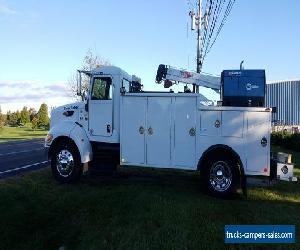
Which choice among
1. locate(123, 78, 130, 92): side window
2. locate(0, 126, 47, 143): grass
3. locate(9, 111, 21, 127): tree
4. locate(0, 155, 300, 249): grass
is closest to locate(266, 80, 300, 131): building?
locate(0, 126, 47, 143): grass

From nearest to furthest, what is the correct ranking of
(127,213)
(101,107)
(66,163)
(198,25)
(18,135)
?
(127,213)
(66,163)
(101,107)
(198,25)
(18,135)

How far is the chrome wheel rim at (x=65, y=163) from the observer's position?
1300 cm

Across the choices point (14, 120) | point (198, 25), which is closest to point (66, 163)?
point (198, 25)

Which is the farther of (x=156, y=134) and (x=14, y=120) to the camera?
(x=14, y=120)

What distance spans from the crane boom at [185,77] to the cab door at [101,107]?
6.60ft

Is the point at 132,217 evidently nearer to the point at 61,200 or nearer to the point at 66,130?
the point at 61,200

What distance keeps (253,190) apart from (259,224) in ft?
13.6

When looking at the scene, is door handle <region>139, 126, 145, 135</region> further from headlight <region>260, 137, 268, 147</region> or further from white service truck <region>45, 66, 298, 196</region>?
A: headlight <region>260, 137, 268, 147</region>

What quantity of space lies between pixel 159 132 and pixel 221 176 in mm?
1989

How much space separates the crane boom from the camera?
13.9 meters

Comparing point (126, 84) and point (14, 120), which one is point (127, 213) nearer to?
point (126, 84)

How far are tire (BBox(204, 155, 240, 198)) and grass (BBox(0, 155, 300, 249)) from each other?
316mm

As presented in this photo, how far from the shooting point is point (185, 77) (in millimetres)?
14203

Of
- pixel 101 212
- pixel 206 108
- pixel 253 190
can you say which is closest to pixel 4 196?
pixel 101 212
